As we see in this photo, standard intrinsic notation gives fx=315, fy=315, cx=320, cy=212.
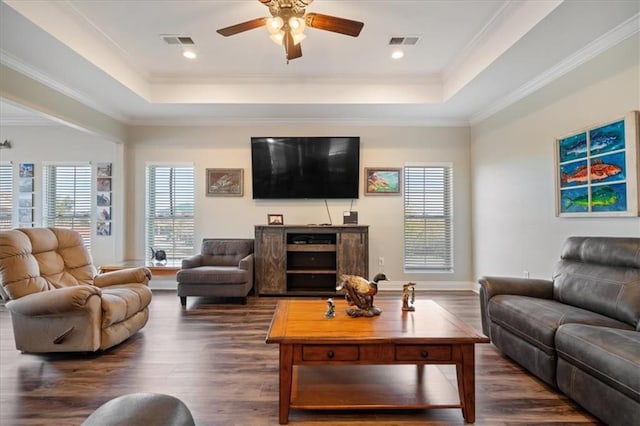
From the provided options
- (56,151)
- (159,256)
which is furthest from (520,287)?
(56,151)

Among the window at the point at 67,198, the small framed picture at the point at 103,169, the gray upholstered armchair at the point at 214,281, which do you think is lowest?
the gray upholstered armchair at the point at 214,281

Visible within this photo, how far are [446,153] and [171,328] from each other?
15.8 ft

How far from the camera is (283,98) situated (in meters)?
4.50

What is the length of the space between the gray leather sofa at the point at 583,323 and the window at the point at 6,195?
731 centimetres

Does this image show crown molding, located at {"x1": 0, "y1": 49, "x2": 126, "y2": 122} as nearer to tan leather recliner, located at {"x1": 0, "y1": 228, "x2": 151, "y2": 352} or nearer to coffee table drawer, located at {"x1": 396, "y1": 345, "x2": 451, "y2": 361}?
tan leather recliner, located at {"x1": 0, "y1": 228, "x2": 151, "y2": 352}

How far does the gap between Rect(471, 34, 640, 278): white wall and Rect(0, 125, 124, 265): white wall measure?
20.0 ft

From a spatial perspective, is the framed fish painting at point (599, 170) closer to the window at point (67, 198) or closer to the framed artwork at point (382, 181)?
the framed artwork at point (382, 181)

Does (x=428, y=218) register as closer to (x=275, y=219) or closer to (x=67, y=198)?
(x=275, y=219)

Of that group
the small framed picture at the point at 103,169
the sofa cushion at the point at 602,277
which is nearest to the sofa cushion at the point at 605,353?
the sofa cushion at the point at 602,277

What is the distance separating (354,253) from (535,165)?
262 centimetres

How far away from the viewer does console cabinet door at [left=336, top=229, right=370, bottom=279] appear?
485 cm

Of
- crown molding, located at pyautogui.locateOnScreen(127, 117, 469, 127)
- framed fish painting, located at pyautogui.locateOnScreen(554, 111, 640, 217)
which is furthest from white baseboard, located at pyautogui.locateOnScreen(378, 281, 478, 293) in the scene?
crown molding, located at pyautogui.locateOnScreen(127, 117, 469, 127)

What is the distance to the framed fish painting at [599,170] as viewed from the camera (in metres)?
2.64

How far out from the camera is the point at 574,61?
3.19m
